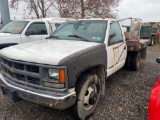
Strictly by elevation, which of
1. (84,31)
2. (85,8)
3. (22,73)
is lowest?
(22,73)

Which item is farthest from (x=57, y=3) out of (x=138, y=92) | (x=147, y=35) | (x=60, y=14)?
(x=138, y=92)

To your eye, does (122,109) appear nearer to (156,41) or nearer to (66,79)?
(66,79)

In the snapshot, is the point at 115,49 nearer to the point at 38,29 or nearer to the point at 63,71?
the point at 63,71

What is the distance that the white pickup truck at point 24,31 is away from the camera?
6.29m

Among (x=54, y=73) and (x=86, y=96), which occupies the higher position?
(x=54, y=73)

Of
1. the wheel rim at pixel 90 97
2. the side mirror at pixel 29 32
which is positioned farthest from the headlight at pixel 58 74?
the side mirror at pixel 29 32

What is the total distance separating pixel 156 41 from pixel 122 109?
16.0 meters

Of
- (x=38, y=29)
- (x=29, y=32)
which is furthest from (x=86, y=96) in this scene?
(x=38, y=29)

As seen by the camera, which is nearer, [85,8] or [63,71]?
[63,71]

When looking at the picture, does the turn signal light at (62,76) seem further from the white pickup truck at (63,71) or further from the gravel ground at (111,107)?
the gravel ground at (111,107)

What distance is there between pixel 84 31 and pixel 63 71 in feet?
5.90

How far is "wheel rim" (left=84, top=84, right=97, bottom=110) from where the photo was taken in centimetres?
314

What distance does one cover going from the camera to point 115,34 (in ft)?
14.2

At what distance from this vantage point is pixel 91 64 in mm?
3080
